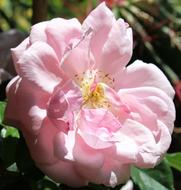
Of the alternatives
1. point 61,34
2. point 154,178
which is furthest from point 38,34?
point 154,178

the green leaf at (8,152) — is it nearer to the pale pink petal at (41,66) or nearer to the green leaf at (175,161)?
the pale pink petal at (41,66)

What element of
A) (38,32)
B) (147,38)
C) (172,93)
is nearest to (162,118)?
(172,93)

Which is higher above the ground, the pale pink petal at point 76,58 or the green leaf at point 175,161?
the pale pink petal at point 76,58

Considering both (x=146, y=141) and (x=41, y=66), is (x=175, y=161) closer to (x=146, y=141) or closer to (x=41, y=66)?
(x=146, y=141)

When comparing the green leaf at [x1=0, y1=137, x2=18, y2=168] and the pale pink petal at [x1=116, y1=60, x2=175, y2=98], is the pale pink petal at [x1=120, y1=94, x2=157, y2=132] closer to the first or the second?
the pale pink petal at [x1=116, y1=60, x2=175, y2=98]

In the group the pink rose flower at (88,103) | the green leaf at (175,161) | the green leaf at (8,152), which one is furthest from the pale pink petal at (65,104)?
the green leaf at (175,161)
